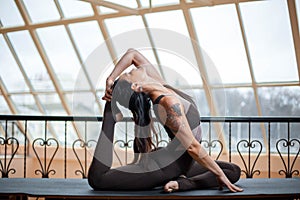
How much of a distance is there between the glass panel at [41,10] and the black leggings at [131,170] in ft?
19.2

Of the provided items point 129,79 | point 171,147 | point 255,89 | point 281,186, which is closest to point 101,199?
point 171,147

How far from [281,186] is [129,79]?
126cm

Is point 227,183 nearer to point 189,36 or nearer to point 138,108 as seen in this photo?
point 138,108

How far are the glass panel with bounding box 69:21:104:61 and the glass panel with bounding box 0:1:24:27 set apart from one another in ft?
3.72

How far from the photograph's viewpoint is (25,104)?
10398 millimetres

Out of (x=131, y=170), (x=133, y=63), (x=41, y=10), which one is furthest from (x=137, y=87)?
(x=41, y=10)

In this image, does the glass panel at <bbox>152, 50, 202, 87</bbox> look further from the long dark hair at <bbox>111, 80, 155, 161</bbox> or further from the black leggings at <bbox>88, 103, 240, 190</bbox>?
the black leggings at <bbox>88, 103, 240, 190</bbox>

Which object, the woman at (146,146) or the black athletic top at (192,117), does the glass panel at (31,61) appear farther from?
the black athletic top at (192,117)

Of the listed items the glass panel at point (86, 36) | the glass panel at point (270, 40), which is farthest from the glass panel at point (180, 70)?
the glass panel at point (86, 36)

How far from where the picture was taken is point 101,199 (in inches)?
115

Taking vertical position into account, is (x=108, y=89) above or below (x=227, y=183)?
above

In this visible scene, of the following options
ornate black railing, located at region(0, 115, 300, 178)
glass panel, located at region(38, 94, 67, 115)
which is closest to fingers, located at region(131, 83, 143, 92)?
ornate black railing, located at region(0, 115, 300, 178)

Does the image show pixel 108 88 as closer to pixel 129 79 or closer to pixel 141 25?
pixel 129 79

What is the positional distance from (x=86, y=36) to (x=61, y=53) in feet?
2.54
